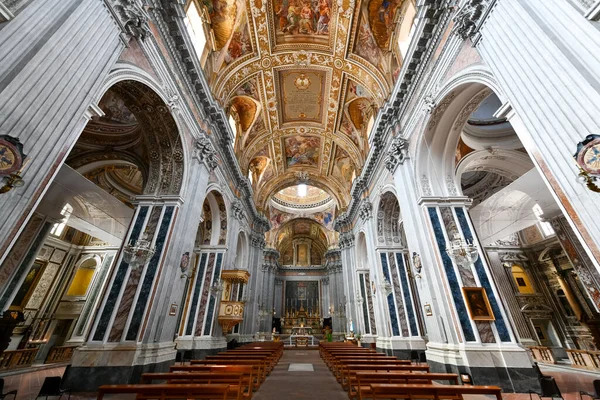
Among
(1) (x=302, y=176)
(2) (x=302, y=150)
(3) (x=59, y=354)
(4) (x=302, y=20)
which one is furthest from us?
(1) (x=302, y=176)

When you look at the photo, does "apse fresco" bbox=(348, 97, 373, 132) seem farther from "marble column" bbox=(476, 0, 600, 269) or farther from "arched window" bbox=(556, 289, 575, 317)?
"arched window" bbox=(556, 289, 575, 317)

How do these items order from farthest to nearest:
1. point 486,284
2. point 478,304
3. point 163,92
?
1. point 163,92
2. point 486,284
3. point 478,304

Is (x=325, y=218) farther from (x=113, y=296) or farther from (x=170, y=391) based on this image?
(x=170, y=391)

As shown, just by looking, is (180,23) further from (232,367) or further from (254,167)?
(254,167)

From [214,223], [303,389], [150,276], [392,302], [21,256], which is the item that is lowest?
[303,389]

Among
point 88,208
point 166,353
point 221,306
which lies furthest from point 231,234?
point 166,353

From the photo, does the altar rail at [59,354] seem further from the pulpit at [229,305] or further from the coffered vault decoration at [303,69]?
the coffered vault decoration at [303,69]

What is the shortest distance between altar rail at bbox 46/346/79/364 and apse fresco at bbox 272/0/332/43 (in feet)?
58.8

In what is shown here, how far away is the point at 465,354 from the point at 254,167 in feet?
52.9

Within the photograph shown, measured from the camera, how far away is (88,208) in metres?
9.76

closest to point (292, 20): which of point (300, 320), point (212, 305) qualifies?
point (212, 305)

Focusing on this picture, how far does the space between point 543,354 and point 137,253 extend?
1715 cm

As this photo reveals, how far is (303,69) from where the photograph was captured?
44.2ft

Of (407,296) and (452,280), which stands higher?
(407,296)
